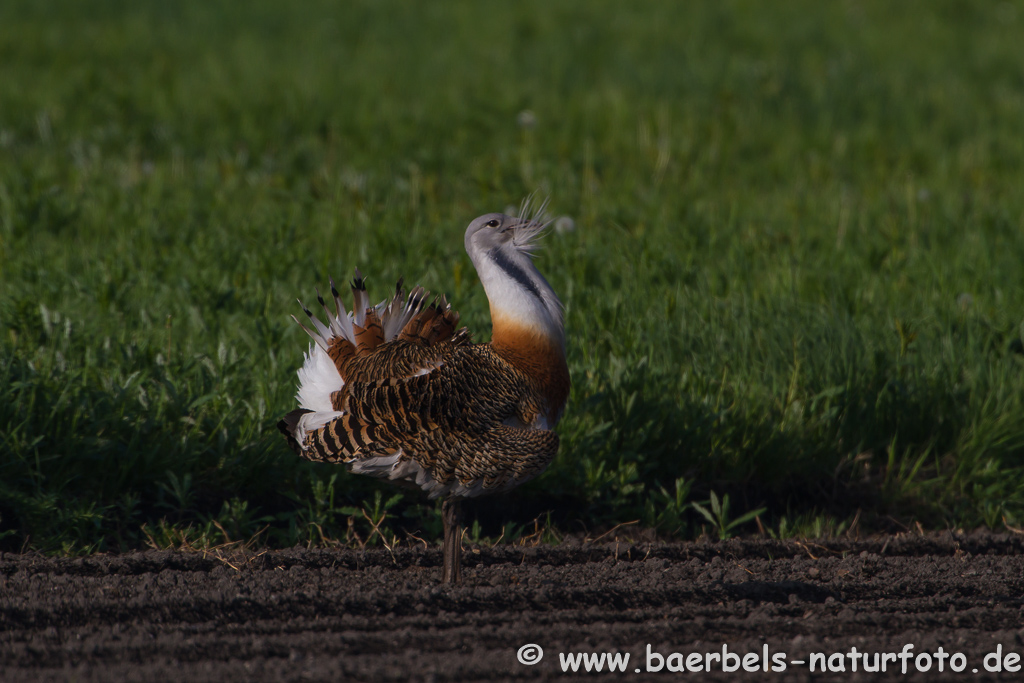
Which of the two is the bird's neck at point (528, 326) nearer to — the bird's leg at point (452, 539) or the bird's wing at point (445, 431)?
the bird's wing at point (445, 431)

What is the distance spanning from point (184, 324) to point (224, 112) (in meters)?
3.74

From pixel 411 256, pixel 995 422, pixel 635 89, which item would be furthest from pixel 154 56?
pixel 995 422

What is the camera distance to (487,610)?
3418 millimetres

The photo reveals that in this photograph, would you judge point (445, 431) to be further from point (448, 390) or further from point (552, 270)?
point (552, 270)

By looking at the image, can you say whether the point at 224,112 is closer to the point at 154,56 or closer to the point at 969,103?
the point at 154,56

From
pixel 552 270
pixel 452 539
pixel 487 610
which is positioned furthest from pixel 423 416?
pixel 552 270

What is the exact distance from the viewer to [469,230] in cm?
391

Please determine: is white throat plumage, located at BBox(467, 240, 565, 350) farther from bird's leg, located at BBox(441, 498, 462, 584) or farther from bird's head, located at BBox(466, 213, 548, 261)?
bird's leg, located at BBox(441, 498, 462, 584)

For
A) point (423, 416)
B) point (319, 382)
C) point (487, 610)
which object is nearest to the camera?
point (487, 610)

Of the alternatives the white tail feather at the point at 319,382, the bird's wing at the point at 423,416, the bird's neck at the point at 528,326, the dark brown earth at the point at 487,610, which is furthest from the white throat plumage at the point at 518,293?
the dark brown earth at the point at 487,610

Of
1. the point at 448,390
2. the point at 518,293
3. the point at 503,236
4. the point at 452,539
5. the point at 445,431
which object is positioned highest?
the point at 503,236

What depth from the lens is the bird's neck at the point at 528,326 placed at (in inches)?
145

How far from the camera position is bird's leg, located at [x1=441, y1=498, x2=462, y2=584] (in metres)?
3.63

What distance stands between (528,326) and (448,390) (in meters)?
0.33
